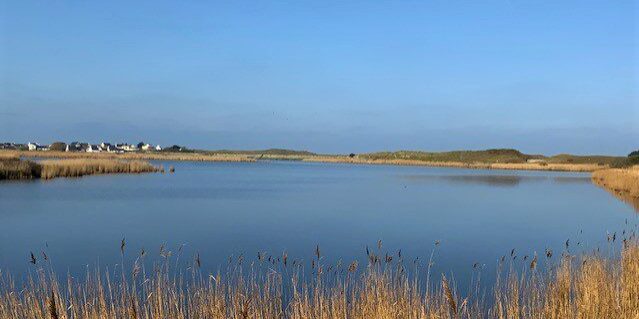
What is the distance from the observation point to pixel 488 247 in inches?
407

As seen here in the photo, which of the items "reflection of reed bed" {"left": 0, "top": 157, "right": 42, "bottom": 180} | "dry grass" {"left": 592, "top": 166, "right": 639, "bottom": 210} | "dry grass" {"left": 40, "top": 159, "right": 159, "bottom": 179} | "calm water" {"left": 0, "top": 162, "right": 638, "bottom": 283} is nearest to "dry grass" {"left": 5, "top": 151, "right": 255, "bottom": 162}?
"dry grass" {"left": 40, "top": 159, "right": 159, "bottom": 179}

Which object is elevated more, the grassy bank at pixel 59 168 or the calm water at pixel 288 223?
the grassy bank at pixel 59 168

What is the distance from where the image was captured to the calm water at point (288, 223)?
31.1 feet

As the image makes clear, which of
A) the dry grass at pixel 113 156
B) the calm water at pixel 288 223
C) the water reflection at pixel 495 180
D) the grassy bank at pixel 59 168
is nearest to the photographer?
the calm water at pixel 288 223

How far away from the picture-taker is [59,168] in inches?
1114

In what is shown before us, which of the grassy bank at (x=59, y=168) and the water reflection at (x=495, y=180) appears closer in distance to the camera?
the grassy bank at (x=59, y=168)

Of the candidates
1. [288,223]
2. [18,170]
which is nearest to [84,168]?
[18,170]

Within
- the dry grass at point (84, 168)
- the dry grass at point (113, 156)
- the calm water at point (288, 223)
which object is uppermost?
the dry grass at point (113, 156)

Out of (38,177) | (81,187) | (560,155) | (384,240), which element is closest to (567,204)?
(384,240)

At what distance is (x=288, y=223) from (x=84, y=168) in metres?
21.2

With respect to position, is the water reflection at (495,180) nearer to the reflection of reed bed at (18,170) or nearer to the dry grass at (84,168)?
the dry grass at (84,168)

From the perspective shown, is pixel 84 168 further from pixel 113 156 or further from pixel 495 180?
pixel 495 180

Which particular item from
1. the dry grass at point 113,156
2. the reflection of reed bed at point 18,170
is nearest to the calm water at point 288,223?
the reflection of reed bed at point 18,170

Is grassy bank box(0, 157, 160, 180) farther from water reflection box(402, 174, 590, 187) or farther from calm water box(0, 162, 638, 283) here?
water reflection box(402, 174, 590, 187)
